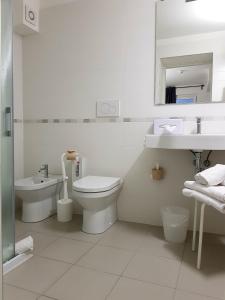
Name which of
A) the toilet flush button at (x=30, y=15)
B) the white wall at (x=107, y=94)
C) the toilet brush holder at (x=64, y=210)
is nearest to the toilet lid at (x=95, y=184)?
the white wall at (x=107, y=94)

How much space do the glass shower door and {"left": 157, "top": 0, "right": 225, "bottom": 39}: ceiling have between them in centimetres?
126

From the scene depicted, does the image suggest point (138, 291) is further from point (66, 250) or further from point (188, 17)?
point (188, 17)

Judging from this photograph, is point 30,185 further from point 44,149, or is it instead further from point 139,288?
point 139,288

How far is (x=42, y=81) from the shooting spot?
2.64 metres

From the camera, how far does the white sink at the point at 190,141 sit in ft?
5.51

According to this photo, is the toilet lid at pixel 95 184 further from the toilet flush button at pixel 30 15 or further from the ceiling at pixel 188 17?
the toilet flush button at pixel 30 15

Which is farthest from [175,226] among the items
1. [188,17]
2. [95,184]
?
[188,17]

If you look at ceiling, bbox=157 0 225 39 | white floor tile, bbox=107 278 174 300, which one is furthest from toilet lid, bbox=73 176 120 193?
ceiling, bbox=157 0 225 39

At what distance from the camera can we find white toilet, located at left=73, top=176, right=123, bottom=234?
1.92 m

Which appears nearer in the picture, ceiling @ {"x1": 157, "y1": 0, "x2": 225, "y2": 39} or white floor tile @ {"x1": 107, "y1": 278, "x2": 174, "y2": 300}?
white floor tile @ {"x1": 107, "y1": 278, "x2": 174, "y2": 300}

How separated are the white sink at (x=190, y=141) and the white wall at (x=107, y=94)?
1.15 ft

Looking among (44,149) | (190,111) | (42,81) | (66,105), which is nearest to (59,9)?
(42,81)

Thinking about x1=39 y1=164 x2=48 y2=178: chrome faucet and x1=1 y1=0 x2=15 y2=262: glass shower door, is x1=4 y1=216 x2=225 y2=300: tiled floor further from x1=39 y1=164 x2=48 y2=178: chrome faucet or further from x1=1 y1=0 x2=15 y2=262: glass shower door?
x1=39 y1=164 x2=48 y2=178: chrome faucet

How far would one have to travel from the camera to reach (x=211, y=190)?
1.45 m
